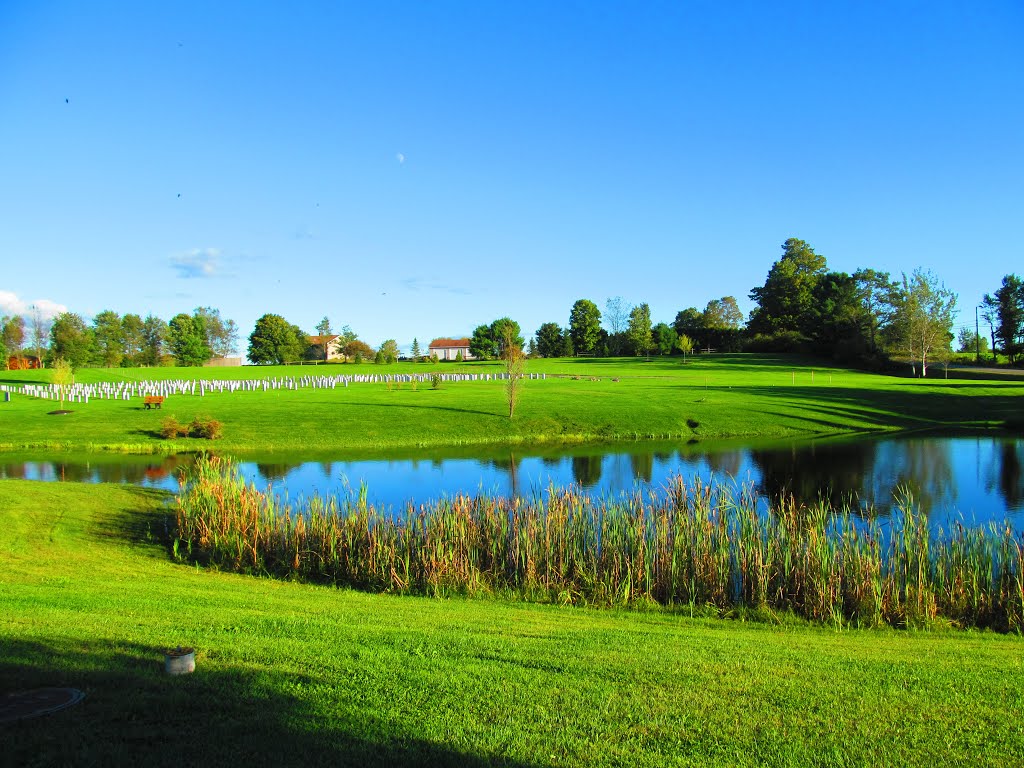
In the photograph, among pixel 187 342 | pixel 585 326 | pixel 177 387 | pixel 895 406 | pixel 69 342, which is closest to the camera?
pixel 895 406

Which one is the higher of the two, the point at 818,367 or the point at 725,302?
the point at 725,302

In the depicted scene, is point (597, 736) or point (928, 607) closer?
point (597, 736)

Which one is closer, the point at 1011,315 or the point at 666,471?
the point at 666,471

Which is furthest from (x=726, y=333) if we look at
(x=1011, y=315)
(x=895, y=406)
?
(x=895, y=406)

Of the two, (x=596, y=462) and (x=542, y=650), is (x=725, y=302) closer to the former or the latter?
(x=596, y=462)

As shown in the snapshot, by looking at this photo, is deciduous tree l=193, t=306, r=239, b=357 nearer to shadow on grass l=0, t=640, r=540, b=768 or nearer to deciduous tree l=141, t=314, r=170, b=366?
deciduous tree l=141, t=314, r=170, b=366

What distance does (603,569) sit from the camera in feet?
43.1

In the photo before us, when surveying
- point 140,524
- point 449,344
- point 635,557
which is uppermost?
point 449,344

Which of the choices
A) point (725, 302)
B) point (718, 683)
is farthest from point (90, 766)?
point (725, 302)

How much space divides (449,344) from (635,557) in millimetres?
148877

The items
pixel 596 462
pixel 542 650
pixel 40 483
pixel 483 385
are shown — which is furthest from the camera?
pixel 483 385

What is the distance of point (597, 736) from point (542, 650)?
2445 millimetres

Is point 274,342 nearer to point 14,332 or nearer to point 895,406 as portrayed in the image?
point 14,332

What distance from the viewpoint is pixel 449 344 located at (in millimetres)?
160750
